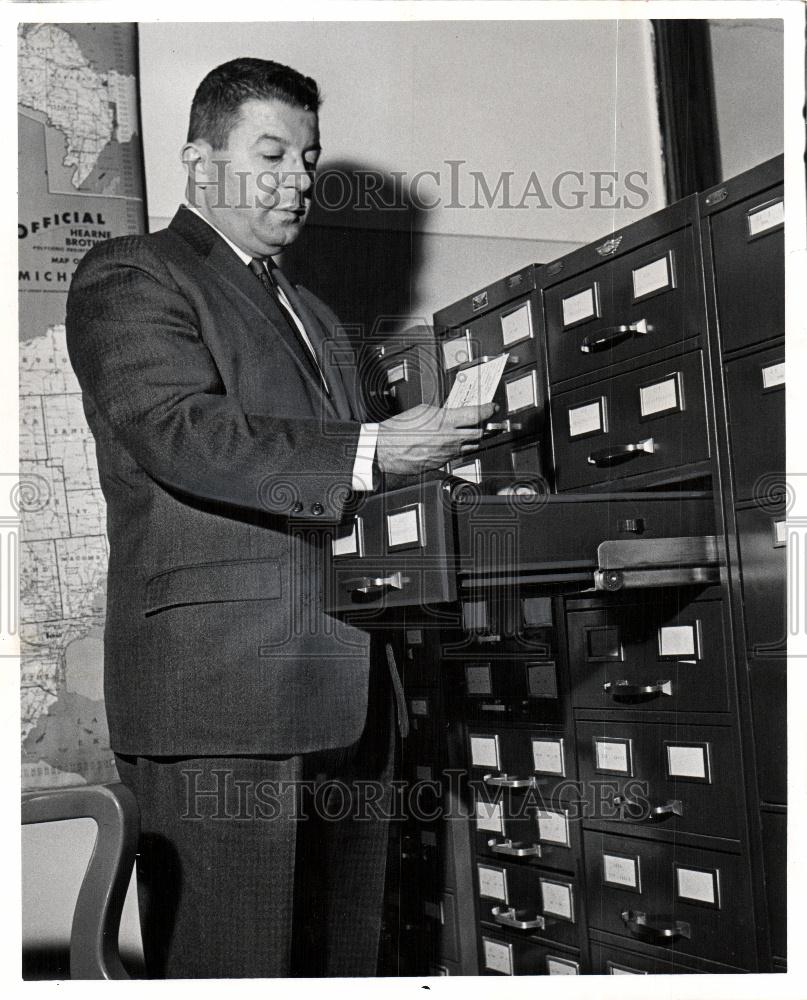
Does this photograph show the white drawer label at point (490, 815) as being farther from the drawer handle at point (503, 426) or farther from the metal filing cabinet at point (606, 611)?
the drawer handle at point (503, 426)

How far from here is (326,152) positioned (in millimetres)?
1938

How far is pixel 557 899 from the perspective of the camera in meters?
2.05

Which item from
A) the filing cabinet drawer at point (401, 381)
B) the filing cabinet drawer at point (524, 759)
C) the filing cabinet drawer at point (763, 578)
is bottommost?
Answer: the filing cabinet drawer at point (524, 759)

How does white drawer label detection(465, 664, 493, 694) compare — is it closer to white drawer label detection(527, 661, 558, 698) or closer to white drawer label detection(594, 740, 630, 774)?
white drawer label detection(527, 661, 558, 698)

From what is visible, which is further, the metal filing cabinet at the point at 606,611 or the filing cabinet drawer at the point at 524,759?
the filing cabinet drawer at the point at 524,759

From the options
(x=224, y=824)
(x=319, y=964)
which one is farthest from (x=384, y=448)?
(x=319, y=964)

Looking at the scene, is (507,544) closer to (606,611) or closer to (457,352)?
(606,611)

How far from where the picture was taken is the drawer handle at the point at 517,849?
6.68ft

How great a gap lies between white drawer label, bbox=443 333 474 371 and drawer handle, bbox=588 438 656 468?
309mm

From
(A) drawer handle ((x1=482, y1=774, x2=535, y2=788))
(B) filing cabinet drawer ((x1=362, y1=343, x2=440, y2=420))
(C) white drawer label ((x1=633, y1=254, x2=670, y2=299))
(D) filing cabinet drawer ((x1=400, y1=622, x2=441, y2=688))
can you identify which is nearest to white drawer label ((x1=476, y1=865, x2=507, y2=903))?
(A) drawer handle ((x1=482, y1=774, x2=535, y2=788))

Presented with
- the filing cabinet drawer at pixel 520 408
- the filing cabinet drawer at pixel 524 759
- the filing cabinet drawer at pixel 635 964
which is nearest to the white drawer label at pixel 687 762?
the filing cabinet drawer at pixel 524 759

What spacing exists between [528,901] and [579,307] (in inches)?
46.4

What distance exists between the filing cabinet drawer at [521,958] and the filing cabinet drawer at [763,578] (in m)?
0.73

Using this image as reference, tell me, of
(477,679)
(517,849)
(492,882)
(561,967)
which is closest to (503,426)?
(477,679)
